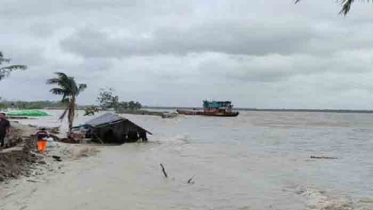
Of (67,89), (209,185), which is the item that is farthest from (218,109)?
(209,185)

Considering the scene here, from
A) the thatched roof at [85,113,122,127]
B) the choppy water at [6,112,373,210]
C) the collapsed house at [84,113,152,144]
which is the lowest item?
the choppy water at [6,112,373,210]

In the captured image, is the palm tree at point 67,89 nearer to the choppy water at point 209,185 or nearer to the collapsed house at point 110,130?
the collapsed house at point 110,130

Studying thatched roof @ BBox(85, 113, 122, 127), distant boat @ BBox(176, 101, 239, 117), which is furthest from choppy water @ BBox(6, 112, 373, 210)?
distant boat @ BBox(176, 101, 239, 117)

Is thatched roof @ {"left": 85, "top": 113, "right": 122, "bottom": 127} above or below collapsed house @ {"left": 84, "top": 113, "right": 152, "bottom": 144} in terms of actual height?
above

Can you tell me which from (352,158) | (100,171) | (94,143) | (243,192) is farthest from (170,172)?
(352,158)

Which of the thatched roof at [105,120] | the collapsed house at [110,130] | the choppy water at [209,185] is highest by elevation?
the thatched roof at [105,120]

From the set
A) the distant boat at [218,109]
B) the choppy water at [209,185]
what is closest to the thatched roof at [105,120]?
the choppy water at [209,185]

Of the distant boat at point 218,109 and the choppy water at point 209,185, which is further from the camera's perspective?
the distant boat at point 218,109

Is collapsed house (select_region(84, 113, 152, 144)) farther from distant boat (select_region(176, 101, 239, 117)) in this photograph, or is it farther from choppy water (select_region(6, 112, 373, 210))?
distant boat (select_region(176, 101, 239, 117))

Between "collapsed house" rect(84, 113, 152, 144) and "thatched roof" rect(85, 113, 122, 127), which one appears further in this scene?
"thatched roof" rect(85, 113, 122, 127)

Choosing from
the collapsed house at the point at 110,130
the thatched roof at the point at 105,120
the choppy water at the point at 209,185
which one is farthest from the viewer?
the thatched roof at the point at 105,120

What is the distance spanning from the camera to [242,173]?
53.2 ft

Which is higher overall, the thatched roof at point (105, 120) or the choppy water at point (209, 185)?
the thatched roof at point (105, 120)

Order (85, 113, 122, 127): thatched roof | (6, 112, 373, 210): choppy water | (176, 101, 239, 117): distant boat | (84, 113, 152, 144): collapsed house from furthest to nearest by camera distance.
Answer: (176, 101, 239, 117): distant boat < (85, 113, 122, 127): thatched roof < (84, 113, 152, 144): collapsed house < (6, 112, 373, 210): choppy water
